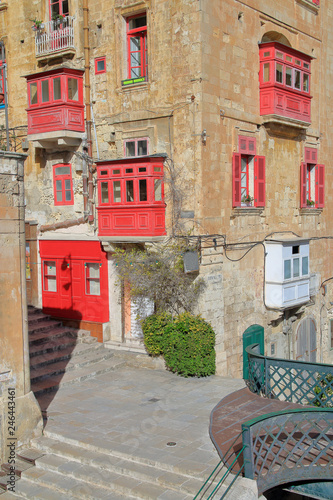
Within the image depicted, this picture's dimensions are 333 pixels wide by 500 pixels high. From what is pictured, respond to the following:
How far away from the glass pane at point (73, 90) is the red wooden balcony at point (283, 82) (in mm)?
5522

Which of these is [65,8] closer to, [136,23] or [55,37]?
[55,37]

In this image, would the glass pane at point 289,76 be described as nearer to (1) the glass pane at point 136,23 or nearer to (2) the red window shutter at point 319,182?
(2) the red window shutter at point 319,182

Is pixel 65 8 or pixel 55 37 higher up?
pixel 65 8

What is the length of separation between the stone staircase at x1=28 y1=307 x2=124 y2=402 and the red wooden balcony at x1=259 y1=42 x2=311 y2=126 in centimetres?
858

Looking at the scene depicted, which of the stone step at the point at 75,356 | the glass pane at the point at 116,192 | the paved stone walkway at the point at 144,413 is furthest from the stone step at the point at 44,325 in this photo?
the glass pane at the point at 116,192

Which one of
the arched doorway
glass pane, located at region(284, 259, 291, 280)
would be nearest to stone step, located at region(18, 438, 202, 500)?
glass pane, located at region(284, 259, 291, 280)

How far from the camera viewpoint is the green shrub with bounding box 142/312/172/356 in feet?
46.1

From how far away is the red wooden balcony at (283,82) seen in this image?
52.9 ft

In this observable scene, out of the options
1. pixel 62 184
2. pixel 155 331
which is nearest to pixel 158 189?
pixel 155 331

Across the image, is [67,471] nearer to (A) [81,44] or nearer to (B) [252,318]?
(B) [252,318]

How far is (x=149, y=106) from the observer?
1488 cm

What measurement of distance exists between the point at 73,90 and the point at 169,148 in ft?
12.4

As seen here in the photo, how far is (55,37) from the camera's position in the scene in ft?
54.4

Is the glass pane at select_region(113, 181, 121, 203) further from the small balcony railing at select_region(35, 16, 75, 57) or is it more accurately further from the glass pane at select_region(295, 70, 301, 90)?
the glass pane at select_region(295, 70, 301, 90)
